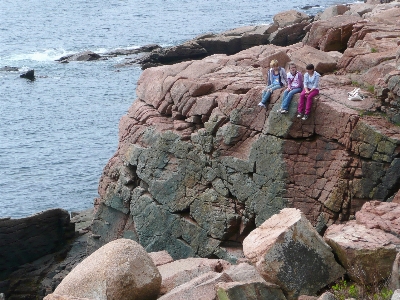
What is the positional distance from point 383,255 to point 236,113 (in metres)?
15.0

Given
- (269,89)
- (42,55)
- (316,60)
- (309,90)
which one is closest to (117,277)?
(309,90)

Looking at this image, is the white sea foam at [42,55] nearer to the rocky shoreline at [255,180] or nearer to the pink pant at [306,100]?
the rocky shoreline at [255,180]

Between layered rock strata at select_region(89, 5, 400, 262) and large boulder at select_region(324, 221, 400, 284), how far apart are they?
9.18 m

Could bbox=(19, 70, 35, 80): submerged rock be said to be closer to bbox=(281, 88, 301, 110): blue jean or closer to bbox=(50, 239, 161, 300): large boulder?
bbox=(281, 88, 301, 110): blue jean

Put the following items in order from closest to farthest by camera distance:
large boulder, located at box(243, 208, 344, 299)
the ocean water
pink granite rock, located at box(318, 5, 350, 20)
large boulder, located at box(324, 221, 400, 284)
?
large boulder, located at box(324, 221, 400, 284), large boulder, located at box(243, 208, 344, 299), the ocean water, pink granite rock, located at box(318, 5, 350, 20)

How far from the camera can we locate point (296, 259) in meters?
21.2

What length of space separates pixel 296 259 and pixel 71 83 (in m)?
77.7

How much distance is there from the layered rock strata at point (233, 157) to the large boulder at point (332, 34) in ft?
1.22

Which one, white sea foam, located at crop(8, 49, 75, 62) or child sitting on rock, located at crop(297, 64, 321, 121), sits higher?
child sitting on rock, located at crop(297, 64, 321, 121)

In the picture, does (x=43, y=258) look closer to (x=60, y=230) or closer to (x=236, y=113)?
(x=60, y=230)

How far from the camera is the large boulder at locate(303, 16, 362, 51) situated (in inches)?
1593

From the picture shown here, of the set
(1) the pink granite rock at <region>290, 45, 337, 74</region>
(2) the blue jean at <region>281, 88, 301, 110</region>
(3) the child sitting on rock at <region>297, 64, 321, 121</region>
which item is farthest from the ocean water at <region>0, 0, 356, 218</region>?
(3) the child sitting on rock at <region>297, 64, 321, 121</region>

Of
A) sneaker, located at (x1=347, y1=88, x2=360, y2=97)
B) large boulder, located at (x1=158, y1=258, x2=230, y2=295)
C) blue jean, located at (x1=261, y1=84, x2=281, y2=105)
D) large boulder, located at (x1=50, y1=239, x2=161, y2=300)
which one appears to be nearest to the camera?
large boulder, located at (x1=50, y1=239, x2=161, y2=300)

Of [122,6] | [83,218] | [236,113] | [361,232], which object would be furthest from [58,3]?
[361,232]
